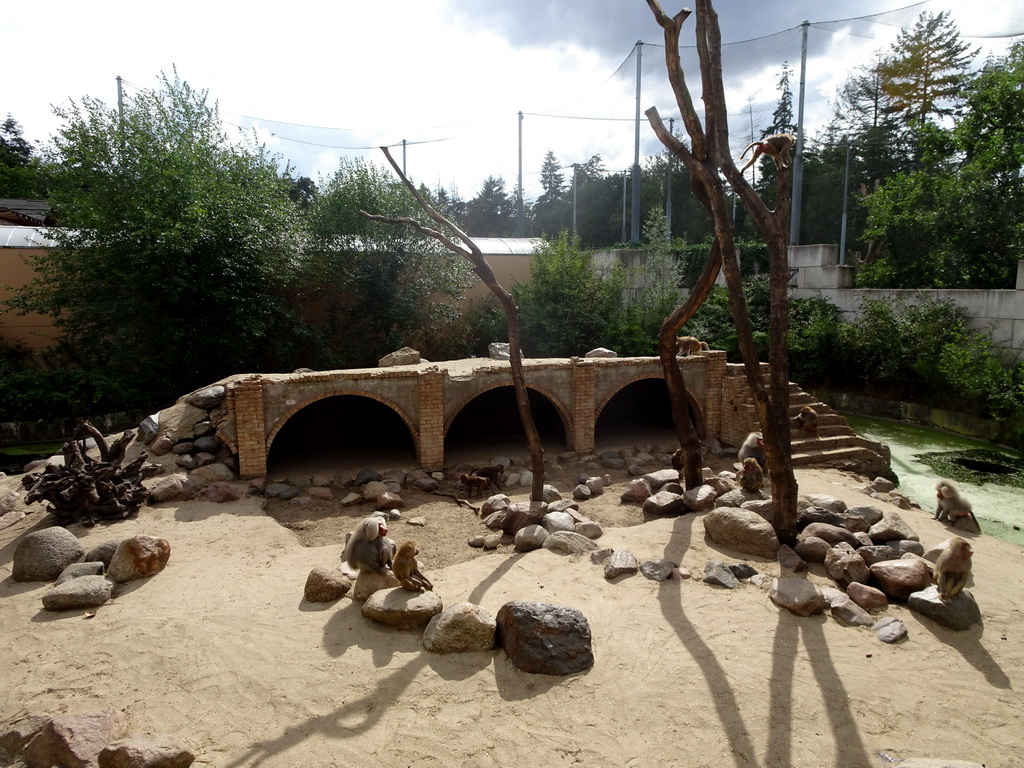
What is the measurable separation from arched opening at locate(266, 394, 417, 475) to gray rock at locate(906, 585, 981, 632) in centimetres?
928

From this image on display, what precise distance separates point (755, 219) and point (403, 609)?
660 cm

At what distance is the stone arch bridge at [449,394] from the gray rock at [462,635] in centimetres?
687

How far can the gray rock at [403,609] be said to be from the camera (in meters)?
6.35

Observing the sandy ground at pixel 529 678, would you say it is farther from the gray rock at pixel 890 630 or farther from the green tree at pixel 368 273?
the green tree at pixel 368 273

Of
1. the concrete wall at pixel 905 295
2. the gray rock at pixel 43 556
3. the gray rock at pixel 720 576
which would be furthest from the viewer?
the concrete wall at pixel 905 295

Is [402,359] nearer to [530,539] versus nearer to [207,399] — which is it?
[207,399]

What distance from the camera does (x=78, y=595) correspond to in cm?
693

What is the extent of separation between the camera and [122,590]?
7367mm

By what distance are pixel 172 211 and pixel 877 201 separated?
76.3 feet

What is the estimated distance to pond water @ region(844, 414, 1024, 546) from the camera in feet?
36.7

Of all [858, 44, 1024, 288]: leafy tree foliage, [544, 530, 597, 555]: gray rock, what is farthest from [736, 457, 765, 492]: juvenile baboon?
[858, 44, 1024, 288]: leafy tree foliage

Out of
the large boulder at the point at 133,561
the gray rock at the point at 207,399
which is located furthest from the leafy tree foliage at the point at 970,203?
the large boulder at the point at 133,561

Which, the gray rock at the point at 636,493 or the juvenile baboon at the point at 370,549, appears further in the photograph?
the gray rock at the point at 636,493

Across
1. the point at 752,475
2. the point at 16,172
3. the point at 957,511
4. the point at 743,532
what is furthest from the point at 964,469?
the point at 16,172
